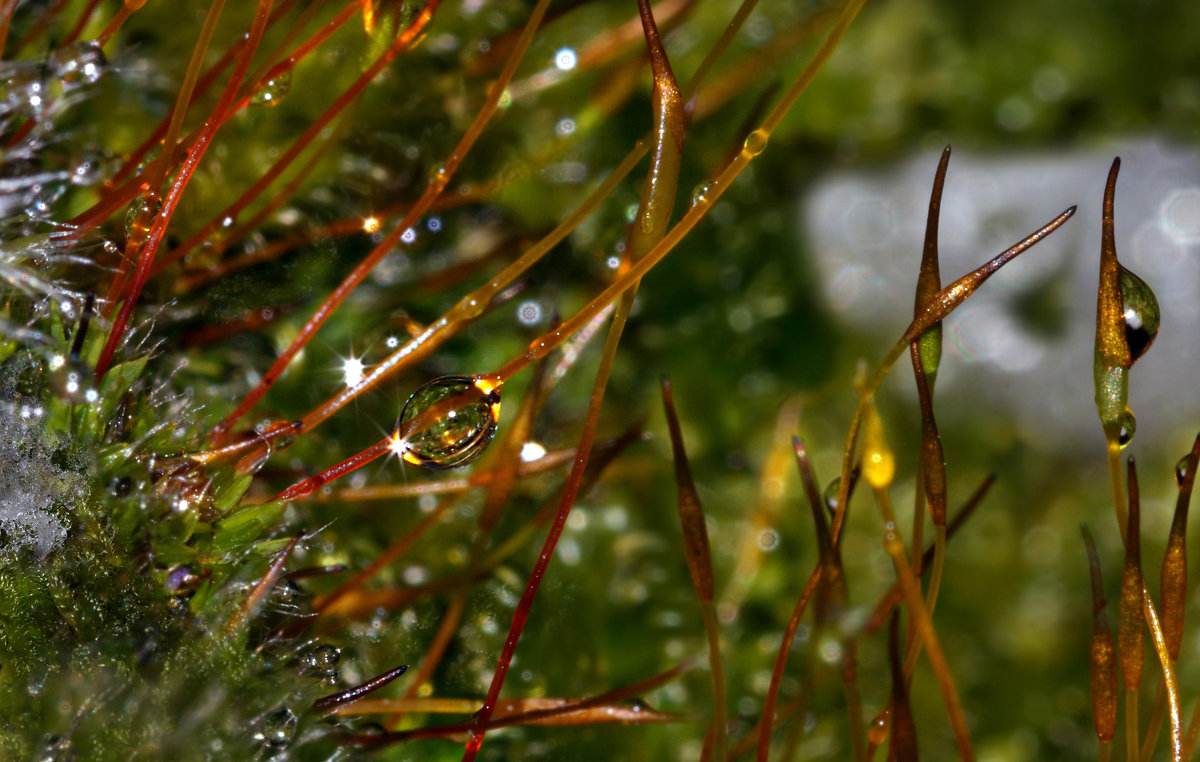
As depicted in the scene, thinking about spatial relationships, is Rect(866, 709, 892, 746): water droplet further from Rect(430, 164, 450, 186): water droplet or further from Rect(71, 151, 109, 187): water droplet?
Rect(71, 151, 109, 187): water droplet

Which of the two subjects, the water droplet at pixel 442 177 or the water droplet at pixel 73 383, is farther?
the water droplet at pixel 442 177

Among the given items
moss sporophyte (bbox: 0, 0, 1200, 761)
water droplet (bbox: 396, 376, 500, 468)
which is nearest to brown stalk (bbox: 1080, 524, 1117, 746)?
moss sporophyte (bbox: 0, 0, 1200, 761)

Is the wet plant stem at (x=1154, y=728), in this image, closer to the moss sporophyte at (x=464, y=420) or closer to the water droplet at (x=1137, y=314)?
the moss sporophyte at (x=464, y=420)

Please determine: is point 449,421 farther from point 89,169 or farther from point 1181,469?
point 1181,469

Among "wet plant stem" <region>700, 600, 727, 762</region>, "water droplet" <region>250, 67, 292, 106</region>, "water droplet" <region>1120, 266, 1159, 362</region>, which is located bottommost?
"wet plant stem" <region>700, 600, 727, 762</region>

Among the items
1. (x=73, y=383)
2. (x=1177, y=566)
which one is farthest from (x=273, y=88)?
(x=1177, y=566)

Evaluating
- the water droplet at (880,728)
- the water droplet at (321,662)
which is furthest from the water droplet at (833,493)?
the water droplet at (321,662)

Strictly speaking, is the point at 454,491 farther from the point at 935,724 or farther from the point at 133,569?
the point at 935,724
